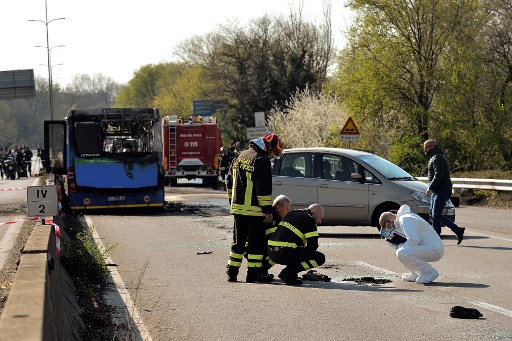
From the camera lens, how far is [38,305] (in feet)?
16.9

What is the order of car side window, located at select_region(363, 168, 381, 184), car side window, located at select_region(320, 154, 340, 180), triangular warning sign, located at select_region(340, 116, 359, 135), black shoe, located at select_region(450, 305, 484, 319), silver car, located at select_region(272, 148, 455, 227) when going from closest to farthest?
black shoe, located at select_region(450, 305, 484, 319) → silver car, located at select_region(272, 148, 455, 227) → car side window, located at select_region(363, 168, 381, 184) → car side window, located at select_region(320, 154, 340, 180) → triangular warning sign, located at select_region(340, 116, 359, 135)

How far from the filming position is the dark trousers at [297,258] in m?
11.4

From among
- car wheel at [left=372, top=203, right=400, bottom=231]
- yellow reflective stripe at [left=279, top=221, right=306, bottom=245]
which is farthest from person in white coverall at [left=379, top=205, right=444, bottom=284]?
car wheel at [left=372, top=203, right=400, bottom=231]

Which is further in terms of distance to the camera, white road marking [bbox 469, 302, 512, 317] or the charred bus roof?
the charred bus roof

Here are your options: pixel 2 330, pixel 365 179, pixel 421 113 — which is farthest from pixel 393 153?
pixel 2 330

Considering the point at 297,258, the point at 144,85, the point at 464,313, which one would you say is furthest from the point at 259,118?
the point at 144,85

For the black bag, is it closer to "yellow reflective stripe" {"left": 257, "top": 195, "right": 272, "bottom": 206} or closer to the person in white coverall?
the person in white coverall

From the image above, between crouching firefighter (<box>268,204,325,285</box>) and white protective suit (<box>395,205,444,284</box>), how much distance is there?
0.99 meters

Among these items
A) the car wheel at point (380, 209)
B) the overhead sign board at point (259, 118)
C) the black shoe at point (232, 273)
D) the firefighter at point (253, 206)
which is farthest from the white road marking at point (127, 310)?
the overhead sign board at point (259, 118)

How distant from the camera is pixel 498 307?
9531 millimetres

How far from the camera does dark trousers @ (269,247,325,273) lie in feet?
37.5

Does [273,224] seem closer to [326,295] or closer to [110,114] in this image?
[326,295]

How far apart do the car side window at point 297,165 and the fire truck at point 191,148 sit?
24066mm

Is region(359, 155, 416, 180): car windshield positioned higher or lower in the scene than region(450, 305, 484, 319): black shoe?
higher
